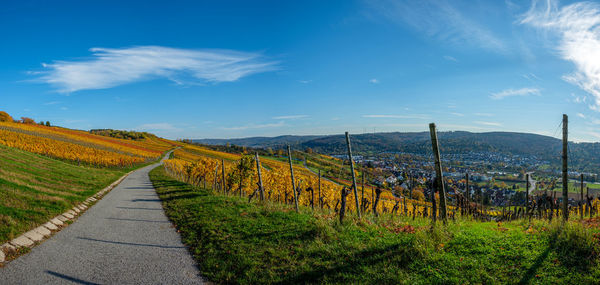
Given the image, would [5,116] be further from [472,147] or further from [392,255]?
[472,147]

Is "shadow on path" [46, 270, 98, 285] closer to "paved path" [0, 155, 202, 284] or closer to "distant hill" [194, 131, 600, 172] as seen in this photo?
"paved path" [0, 155, 202, 284]

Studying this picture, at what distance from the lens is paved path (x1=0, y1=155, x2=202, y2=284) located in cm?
580

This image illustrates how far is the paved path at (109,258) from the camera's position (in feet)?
19.0

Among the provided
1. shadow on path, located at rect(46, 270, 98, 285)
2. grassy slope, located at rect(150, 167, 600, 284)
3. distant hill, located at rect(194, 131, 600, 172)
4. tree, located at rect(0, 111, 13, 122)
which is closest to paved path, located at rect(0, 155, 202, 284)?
shadow on path, located at rect(46, 270, 98, 285)

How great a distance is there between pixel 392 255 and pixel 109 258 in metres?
7.21

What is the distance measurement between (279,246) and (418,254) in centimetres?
353

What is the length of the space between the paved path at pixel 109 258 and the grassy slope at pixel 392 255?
622 mm

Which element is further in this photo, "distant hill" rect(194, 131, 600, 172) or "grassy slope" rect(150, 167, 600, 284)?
"distant hill" rect(194, 131, 600, 172)

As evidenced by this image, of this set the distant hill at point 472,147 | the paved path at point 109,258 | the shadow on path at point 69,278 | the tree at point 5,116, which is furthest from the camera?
the tree at point 5,116

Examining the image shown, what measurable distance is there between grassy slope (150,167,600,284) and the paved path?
24.5 inches

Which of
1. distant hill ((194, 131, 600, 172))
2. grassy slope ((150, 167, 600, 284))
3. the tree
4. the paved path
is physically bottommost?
the paved path

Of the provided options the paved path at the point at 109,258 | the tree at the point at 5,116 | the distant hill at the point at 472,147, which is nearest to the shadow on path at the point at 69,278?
the paved path at the point at 109,258

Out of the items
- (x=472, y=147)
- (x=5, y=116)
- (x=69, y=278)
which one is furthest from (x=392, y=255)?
(x=5, y=116)

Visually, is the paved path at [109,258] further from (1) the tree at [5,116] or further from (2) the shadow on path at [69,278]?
(1) the tree at [5,116]
